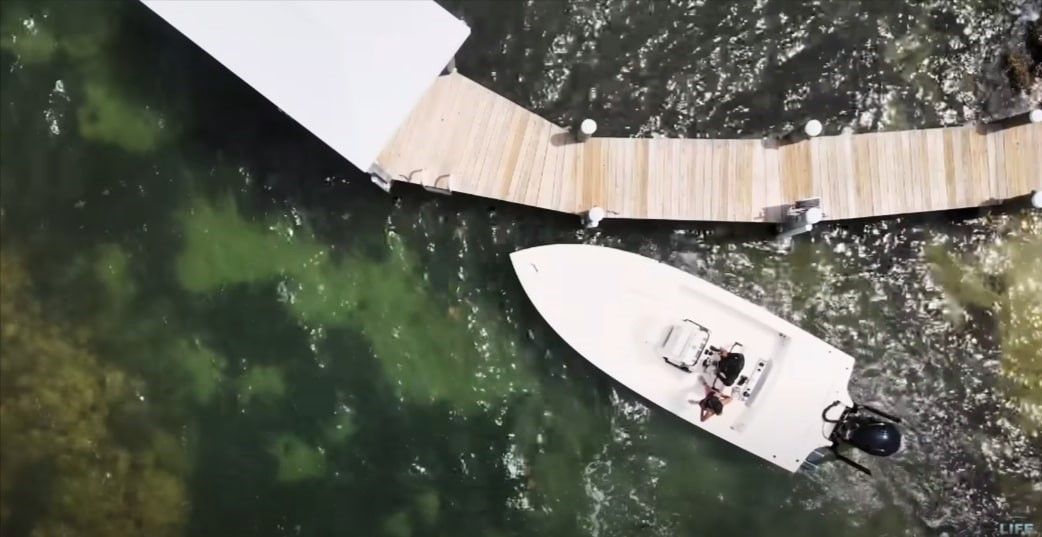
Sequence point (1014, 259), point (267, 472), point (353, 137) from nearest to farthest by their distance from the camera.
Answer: point (353, 137) < point (1014, 259) < point (267, 472)

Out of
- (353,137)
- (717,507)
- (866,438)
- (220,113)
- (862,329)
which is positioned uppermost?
(220,113)

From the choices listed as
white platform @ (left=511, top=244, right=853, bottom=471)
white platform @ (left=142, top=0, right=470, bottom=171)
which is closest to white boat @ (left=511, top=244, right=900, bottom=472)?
white platform @ (left=511, top=244, right=853, bottom=471)

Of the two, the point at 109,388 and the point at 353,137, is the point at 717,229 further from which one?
the point at 109,388

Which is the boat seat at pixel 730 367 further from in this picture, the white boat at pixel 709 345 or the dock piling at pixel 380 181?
the dock piling at pixel 380 181

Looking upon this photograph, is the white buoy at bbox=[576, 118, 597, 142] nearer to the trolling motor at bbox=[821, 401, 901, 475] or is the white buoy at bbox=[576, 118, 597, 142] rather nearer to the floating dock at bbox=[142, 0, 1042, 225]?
the floating dock at bbox=[142, 0, 1042, 225]

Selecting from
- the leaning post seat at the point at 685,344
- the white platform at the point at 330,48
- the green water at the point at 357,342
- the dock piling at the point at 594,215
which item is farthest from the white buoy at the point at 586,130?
the leaning post seat at the point at 685,344

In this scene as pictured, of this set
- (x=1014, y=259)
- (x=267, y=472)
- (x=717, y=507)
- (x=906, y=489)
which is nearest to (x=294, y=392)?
(x=267, y=472)
